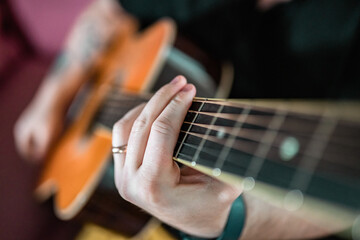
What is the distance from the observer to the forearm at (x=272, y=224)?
0.53 meters

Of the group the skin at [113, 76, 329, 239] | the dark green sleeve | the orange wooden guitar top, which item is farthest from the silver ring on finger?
the dark green sleeve

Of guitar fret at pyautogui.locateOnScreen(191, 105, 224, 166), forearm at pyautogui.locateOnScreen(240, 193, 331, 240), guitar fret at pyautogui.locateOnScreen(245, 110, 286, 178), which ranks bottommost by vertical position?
forearm at pyautogui.locateOnScreen(240, 193, 331, 240)

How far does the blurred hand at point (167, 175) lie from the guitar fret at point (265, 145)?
10 centimetres

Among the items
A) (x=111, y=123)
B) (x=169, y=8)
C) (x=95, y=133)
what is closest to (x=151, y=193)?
(x=111, y=123)

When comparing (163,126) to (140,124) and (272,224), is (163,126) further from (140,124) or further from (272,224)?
(272,224)

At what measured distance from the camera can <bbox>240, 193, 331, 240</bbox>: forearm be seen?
525mm

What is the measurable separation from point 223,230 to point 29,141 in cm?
71

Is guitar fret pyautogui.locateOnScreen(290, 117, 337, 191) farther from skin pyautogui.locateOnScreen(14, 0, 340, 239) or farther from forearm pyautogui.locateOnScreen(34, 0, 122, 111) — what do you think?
forearm pyautogui.locateOnScreen(34, 0, 122, 111)

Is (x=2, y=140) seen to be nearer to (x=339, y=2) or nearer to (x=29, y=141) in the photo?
(x=29, y=141)

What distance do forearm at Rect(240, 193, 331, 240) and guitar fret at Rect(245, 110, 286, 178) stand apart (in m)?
0.17

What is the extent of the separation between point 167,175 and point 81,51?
2.48 feet

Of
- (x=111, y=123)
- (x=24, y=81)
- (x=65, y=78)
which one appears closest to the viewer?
(x=111, y=123)

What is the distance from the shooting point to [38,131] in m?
1.02

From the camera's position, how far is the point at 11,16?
1259mm
